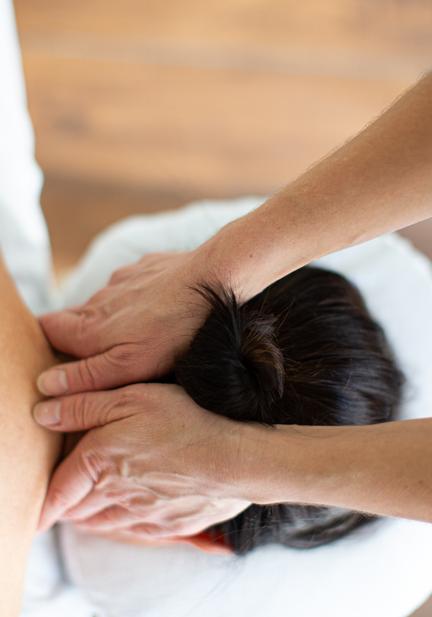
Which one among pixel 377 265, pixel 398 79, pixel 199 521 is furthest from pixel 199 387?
pixel 398 79

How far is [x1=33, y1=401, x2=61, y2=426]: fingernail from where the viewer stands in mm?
820

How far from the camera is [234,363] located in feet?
2.30

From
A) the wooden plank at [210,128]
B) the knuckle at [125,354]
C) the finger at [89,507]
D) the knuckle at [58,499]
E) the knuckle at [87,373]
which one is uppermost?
the wooden plank at [210,128]

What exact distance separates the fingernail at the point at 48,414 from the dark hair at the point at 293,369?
152 millimetres

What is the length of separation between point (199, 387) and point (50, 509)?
254 millimetres

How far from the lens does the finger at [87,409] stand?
781 mm

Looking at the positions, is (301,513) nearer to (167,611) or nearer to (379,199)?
(167,611)

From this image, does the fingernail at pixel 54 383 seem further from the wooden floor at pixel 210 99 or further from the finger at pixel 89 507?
the wooden floor at pixel 210 99

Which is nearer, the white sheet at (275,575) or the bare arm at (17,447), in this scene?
the bare arm at (17,447)

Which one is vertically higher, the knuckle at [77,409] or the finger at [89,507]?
the knuckle at [77,409]

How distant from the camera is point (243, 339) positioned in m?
0.71

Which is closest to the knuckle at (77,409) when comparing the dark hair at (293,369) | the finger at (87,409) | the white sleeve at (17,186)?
the finger at (87,409)

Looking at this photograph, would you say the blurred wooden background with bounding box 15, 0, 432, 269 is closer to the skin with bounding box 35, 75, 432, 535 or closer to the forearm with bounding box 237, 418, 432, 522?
the skin with bounding box 35, 75, 432, 535

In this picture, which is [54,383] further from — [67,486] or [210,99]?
[210,99]
